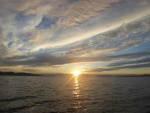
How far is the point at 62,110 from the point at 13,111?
908cm

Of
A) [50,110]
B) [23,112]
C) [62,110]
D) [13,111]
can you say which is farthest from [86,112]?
[13,111]

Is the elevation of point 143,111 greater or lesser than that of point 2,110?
lesser

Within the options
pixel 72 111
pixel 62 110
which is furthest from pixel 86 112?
pixel 62 110

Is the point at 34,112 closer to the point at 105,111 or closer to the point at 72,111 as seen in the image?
the point at 72,111

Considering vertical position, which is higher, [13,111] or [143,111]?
[13,111]

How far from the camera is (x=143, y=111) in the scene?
31.8 m

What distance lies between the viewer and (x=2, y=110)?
31.7 meters

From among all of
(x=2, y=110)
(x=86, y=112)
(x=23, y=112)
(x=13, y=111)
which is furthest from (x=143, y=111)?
(x=2, y=110)

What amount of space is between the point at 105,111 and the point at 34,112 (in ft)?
43.5

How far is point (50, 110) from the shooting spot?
32.6m

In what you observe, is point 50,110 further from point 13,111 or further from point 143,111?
point 143,111

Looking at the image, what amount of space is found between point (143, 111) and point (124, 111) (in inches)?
142

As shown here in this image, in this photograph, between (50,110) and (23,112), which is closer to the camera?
(23,112)

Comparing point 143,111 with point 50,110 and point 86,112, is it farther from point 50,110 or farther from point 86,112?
point 50,110
